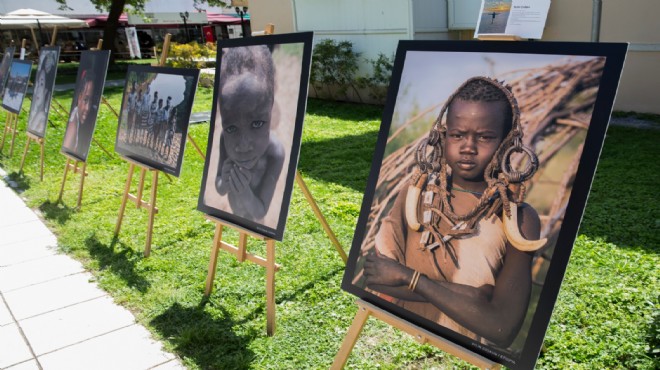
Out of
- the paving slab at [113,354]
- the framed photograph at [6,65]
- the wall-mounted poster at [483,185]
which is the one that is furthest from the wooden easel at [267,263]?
the framed photograph at [6,65]

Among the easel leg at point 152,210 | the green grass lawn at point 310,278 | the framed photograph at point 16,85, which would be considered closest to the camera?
the green grass lawn at point 310,278

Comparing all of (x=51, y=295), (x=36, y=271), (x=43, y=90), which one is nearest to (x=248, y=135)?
(x=51, y=295)

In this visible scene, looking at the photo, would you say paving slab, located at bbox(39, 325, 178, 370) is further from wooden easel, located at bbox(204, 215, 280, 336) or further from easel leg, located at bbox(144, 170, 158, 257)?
easel leg, located at bbox(144, 170, 158, 257)

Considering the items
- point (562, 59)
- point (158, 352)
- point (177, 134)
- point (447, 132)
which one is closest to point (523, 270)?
point (447, 132)

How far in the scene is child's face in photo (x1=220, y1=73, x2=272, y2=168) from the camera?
3195 mm

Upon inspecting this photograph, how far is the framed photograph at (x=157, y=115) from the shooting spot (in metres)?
4.12

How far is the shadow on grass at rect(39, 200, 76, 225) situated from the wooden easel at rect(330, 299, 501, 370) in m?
4.27

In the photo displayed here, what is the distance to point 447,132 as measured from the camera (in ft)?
6.93

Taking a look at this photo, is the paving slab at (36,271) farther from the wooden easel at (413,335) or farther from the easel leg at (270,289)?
the wooden easel at (413,335)

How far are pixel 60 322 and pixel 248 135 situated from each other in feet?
5.95

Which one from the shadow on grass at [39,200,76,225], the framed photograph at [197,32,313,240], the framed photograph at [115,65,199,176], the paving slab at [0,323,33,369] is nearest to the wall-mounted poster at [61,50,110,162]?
the framed photograph at [115,65,199,176]

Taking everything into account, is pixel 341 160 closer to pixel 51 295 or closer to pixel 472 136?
pixel 51 295

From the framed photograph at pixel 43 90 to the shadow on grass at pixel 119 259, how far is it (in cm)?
246

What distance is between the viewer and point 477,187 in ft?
6.57
